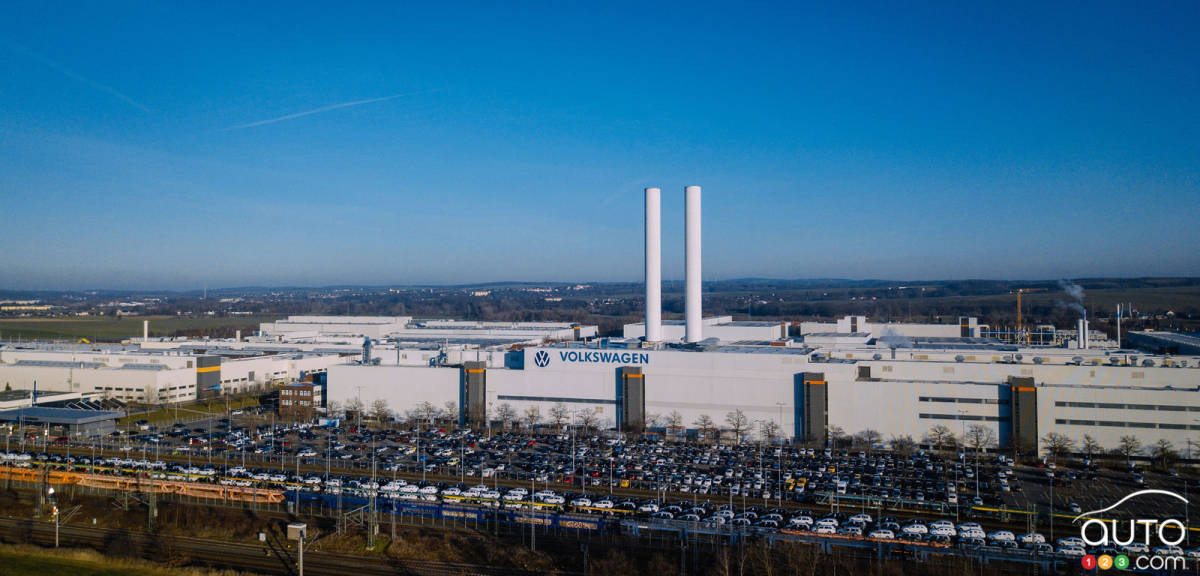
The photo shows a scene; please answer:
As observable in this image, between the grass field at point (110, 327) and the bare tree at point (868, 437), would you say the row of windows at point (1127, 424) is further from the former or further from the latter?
the grass field at point (110, 327)

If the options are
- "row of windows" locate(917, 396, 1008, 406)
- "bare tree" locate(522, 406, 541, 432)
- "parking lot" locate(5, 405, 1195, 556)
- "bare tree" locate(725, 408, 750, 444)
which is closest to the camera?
"parking lot" locate(5, 405, 1195, 556)

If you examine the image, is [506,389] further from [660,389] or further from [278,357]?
[278,357]

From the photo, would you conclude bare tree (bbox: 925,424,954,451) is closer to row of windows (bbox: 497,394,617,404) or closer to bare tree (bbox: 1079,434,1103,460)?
bare tree (bbox: 1079,434,1103,460)

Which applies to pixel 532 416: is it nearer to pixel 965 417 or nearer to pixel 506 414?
pixel 506 414

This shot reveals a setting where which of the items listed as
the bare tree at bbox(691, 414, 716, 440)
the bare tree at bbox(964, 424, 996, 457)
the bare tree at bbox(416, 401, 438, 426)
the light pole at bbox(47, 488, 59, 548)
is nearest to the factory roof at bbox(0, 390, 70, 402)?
the bare tree at bbox(416, 401, 438, 426)

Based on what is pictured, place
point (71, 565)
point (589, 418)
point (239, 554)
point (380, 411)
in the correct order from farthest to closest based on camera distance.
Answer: point (380, 411) < point (589, 418) < point (239, 554) < point (71, 565)

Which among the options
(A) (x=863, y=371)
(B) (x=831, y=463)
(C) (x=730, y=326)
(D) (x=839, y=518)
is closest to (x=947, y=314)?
(C) (x=730, y=326)

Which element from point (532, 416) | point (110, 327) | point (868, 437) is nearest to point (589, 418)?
point (532, 416)
